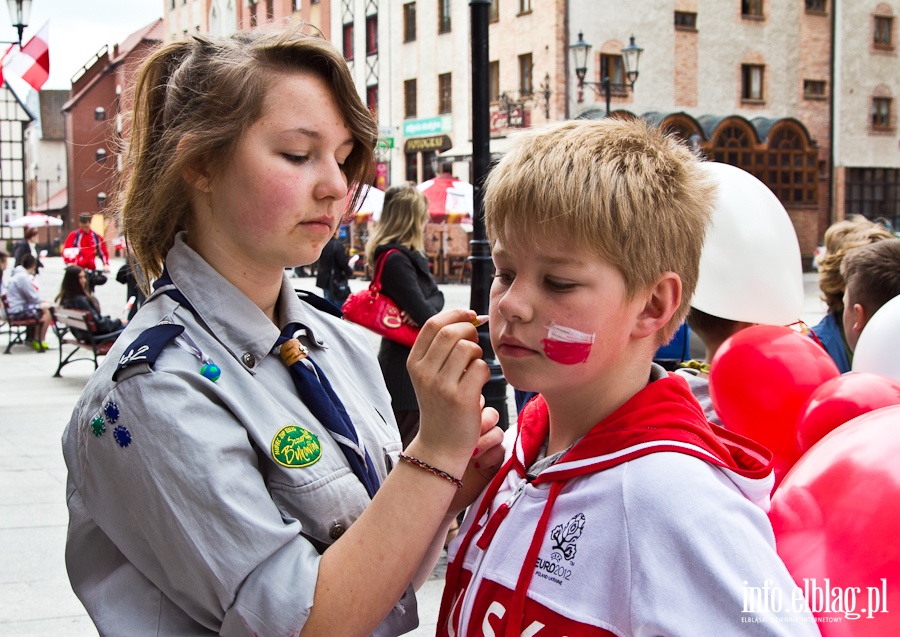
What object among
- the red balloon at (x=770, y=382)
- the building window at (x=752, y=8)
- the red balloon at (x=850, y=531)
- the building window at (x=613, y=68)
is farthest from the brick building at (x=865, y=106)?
the red balloon at (x=850, y=531)

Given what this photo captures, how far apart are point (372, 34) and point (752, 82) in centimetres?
1312

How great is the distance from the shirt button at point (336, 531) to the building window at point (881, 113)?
32.9m

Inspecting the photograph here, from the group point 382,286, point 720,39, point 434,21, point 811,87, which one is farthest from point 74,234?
point 811,87

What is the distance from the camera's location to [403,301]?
209 inches

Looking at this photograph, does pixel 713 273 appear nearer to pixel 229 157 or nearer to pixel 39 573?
pixel 229 157

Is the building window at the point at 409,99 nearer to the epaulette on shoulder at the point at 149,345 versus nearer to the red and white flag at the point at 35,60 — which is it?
the red and white flag at the point at 35,60

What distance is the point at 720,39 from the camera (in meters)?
28.0

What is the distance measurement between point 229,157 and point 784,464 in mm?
1353

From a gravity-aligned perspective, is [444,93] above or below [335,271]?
above

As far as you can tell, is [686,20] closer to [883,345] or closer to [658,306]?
[883,345]

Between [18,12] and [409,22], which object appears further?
[409,22]

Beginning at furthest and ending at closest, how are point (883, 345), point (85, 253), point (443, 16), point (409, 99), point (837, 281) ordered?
point (409, 99) → point (443, 16) → point (85, 253) → point (837, 281) → point (883, 345)

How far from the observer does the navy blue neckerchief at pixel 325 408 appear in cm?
160

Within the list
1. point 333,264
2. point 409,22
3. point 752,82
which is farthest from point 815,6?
point 333,264
